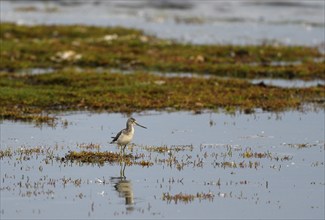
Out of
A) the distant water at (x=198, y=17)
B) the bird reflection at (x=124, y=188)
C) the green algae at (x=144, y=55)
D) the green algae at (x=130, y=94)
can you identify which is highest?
the distant water at (x=198, y=17)

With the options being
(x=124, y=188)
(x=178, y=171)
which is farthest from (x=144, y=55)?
(x=124, y=188)

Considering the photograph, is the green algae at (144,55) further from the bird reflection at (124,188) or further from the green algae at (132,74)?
the bird reflection at (124,188)

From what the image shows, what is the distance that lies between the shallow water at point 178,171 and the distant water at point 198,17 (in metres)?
24.2

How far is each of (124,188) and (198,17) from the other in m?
52.3

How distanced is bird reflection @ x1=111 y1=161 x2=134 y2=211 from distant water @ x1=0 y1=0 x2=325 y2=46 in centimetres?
3147

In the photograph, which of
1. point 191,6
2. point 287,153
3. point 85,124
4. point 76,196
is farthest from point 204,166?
point 191,6

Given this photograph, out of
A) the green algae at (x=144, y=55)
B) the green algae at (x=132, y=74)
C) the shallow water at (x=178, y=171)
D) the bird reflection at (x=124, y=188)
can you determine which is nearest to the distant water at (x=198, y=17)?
the green algae at (x=144, y=55)

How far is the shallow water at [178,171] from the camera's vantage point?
16.2 metres

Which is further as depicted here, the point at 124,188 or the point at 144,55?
the point at 144,55

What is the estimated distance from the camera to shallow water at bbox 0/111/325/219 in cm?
1620

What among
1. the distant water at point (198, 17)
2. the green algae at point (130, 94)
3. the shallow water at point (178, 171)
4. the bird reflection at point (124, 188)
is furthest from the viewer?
the distant water at point (198, 17)

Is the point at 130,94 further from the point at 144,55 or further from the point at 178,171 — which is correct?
the point at 144,55

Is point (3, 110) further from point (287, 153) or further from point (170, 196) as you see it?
point (170, 196)

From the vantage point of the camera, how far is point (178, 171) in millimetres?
19594
